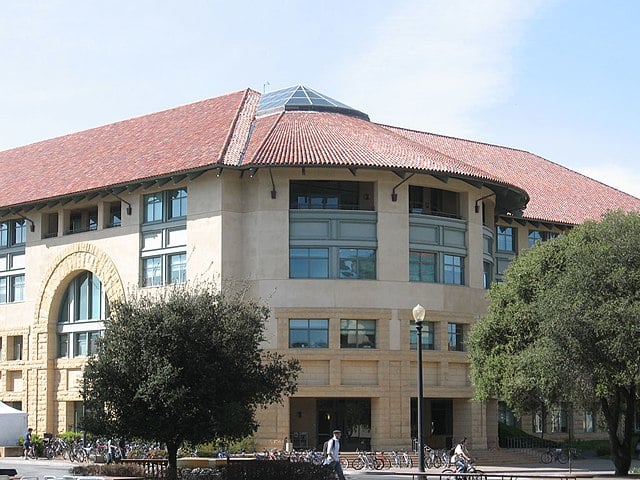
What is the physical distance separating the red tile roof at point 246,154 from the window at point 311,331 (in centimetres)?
783

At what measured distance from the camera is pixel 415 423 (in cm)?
5847

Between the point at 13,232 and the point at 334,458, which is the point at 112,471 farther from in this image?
the point at 13,232

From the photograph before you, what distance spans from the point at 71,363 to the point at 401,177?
21.7m

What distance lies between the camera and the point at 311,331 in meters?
56.2

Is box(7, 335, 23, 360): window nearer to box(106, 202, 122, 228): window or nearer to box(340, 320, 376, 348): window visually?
box(106, 202, 122, 228): window

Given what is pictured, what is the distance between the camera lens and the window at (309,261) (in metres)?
56.6

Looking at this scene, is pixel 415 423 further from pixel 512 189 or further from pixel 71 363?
pixel 71 363

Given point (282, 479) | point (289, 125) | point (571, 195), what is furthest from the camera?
point (571, 195)

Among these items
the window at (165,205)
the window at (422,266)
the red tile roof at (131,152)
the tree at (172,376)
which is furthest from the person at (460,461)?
the window at (165,205)

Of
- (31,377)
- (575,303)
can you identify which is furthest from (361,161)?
(31,377)

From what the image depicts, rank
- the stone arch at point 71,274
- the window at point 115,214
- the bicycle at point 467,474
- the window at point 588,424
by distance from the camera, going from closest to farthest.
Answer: the bicycle at point 467,474 < the stone arch at point 71,274 < the window at point 115,214 < the window at point 588,424

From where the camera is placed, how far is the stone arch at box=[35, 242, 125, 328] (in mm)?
61438

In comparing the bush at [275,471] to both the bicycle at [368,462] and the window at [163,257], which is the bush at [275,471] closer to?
the bicycle at [368,462]

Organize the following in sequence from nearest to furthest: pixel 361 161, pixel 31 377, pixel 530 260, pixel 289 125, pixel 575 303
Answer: pixel 575 303 < pixel 530 260 < pixel 361 161 < pixel 289 125 < pixel 31 377
